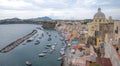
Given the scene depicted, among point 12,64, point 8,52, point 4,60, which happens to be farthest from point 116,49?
point 8,52

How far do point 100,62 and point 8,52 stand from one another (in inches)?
1678

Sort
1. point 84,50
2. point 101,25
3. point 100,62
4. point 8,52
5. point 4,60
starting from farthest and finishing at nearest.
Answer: point 8,52
point 4,60
point 101,25
point 84,50
point 100,62

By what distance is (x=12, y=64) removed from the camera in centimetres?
5019

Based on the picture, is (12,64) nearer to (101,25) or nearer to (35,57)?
(35,57)

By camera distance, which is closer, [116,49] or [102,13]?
[116,49]

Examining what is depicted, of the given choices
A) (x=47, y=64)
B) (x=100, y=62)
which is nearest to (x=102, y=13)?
(x=47, y=64)

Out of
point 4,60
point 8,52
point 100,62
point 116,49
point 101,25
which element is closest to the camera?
point 116,49

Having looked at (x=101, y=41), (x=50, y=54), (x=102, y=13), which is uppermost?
(x=102, y=13)

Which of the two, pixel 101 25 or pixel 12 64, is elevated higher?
pixel 101 25

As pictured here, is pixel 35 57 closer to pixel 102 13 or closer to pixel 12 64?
pixel 12 64

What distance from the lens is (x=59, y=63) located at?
166ft

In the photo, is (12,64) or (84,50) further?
(12,64)

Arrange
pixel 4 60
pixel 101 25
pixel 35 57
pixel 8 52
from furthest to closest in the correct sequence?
pixel 8 52 < pixel 35 57 < pixel 4 60 < pixel 101 25

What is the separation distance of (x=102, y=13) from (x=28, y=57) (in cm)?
2036
